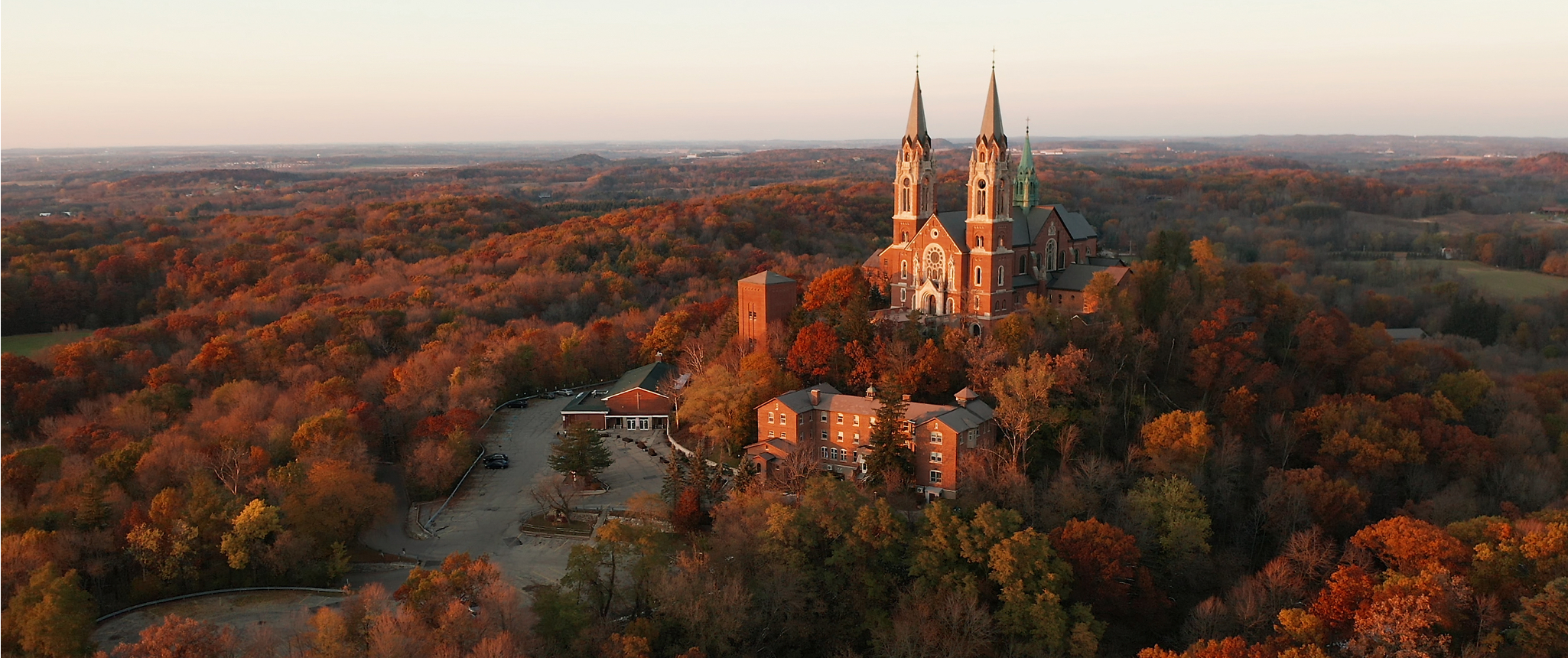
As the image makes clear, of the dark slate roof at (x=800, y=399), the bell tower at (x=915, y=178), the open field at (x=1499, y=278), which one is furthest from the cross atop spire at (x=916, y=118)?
the open field at (x=1499, y=278)

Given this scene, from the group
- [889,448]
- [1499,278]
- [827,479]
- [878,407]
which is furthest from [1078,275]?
[1499,278]

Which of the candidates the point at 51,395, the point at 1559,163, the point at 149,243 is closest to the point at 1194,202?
the point at 1559,163

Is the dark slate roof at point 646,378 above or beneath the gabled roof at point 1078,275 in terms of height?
beneath

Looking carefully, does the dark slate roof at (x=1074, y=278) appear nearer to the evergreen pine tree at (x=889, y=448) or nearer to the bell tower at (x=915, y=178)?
the bell tower at (x=915, y=178)

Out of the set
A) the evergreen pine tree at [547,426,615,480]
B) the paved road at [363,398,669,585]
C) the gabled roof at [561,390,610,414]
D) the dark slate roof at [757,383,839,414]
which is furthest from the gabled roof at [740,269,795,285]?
the evergreen pine tree at [547,426,615,480]

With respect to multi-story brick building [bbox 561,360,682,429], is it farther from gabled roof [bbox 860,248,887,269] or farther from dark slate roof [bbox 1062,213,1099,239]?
dark slate roof [bbox 1062,213,1099,239]
